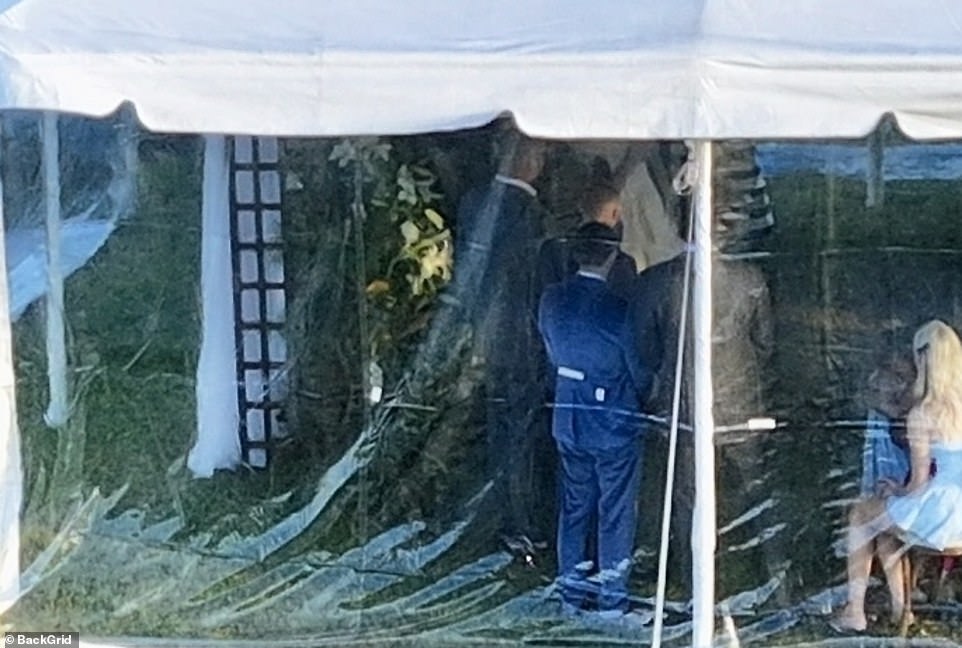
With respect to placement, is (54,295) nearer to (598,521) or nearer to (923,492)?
(598,521)

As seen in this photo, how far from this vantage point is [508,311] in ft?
23.0

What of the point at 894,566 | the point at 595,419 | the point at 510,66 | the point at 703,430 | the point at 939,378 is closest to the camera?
the point at 510,66

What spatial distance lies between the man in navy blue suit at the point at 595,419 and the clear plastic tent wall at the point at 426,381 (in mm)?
22

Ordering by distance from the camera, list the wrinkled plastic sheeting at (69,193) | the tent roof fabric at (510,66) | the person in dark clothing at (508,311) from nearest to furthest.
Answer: the tent roof fabric at (510,66)
the person in dark clothing at (508,311)
the wrinkled plastic sheeting at (69,193)

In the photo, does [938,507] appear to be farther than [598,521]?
No

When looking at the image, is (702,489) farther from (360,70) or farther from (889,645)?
(360,70)

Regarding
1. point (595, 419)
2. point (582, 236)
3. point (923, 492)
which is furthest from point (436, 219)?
point (923, 492)

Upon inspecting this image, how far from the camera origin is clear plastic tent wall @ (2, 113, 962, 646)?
6801 mm

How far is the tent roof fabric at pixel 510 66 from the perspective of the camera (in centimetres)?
616

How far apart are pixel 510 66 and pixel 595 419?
123 cm

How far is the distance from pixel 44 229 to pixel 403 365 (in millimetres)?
1199

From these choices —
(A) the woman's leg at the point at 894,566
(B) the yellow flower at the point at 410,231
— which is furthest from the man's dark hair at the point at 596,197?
(A) the woman's leg at the point at 894,566

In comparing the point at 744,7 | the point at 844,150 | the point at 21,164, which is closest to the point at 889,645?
the point at 844,150

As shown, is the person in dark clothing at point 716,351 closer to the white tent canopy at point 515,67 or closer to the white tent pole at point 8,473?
the white tent canopy at point 515,67
